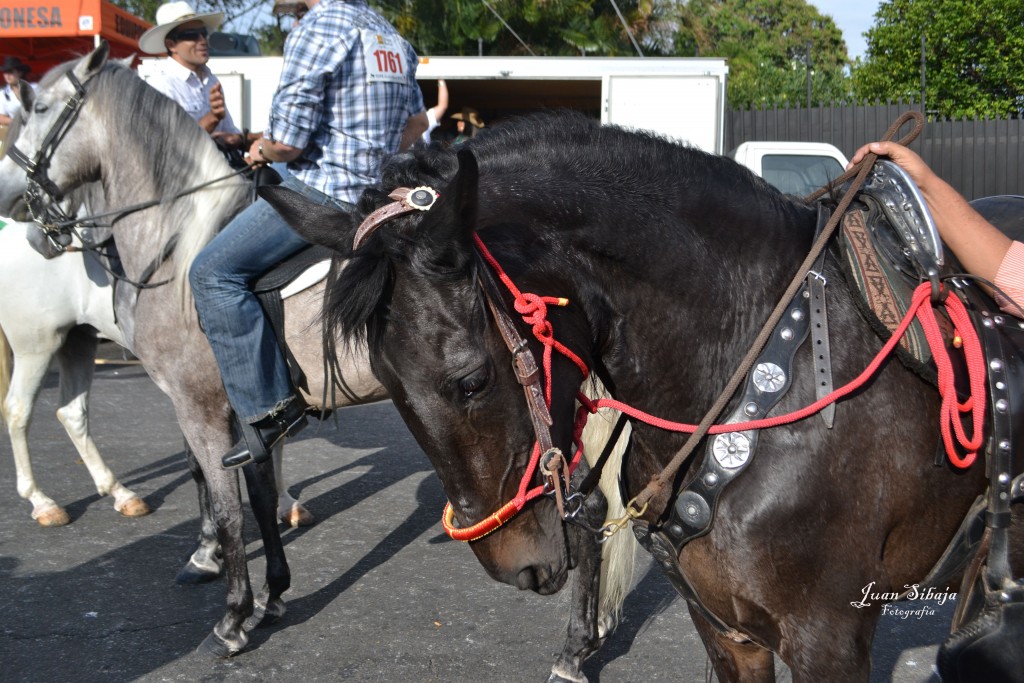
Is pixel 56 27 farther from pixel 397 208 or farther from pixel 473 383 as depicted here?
pixel 473 383

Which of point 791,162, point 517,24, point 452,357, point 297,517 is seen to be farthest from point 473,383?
point 517,24

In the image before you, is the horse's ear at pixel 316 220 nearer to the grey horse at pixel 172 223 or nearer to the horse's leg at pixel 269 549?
the grey horse at pixel 172 223

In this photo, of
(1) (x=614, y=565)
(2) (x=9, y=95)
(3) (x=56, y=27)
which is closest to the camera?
(1) (x=614, y=565)

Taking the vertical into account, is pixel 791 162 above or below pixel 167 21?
below

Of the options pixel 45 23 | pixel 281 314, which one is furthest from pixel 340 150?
pixel 45 23

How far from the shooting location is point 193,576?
425 cm

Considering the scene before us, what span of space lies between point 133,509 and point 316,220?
3.75 meters

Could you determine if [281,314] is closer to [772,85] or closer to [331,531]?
[331,531]

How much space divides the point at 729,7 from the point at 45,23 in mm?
35420

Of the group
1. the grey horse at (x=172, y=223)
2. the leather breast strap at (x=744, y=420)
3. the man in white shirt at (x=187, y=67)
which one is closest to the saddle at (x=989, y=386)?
the leather breast strap at (x=744, y=420)

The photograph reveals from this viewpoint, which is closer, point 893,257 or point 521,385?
point 521,385

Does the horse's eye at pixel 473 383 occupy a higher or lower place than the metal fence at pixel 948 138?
lower

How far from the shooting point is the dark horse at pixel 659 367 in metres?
1.76

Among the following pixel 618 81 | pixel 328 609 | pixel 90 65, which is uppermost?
pixel 618 81
